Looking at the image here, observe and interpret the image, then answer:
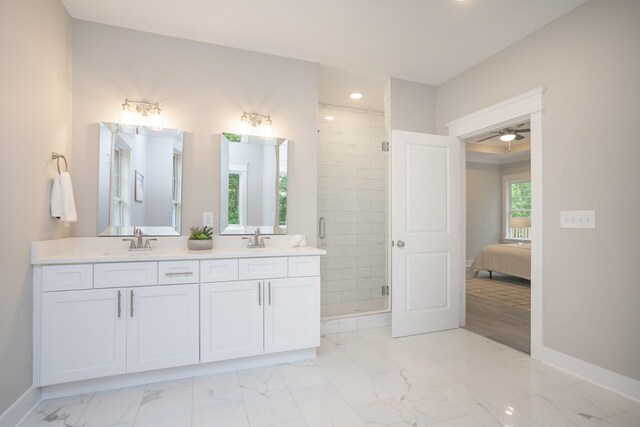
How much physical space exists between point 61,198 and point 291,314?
6.07ft

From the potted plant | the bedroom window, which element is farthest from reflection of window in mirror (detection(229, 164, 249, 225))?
the bedroom window

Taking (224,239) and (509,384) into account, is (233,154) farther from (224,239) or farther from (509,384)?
(509,384)

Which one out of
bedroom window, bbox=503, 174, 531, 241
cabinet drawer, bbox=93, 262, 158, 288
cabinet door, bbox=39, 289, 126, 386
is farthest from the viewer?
bedroom window, bbox=503, 174, 531, 241

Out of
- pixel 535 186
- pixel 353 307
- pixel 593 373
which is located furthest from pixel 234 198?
pixel 593 373

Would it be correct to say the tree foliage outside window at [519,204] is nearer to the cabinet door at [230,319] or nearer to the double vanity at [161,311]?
the double vanity at [161,311]

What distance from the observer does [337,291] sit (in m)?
4.30

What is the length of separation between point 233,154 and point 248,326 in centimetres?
153

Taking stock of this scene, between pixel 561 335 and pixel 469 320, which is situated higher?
pixel 561 335

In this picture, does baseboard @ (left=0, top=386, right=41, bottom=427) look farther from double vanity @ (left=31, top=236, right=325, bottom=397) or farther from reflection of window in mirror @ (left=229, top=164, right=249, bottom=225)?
reflection of window in mirror @ (left=229, top=164, right=249, bottom=225)

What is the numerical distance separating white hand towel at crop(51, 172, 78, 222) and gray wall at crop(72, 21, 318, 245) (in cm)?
31

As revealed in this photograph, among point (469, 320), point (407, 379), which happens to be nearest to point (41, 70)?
point (407, 379)

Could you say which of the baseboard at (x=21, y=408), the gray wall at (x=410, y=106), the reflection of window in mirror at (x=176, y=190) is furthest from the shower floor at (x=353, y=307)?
the baseboard at (x=21, y=408)

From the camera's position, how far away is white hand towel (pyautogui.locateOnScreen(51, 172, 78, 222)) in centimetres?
216

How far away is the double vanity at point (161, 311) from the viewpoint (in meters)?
2.04
